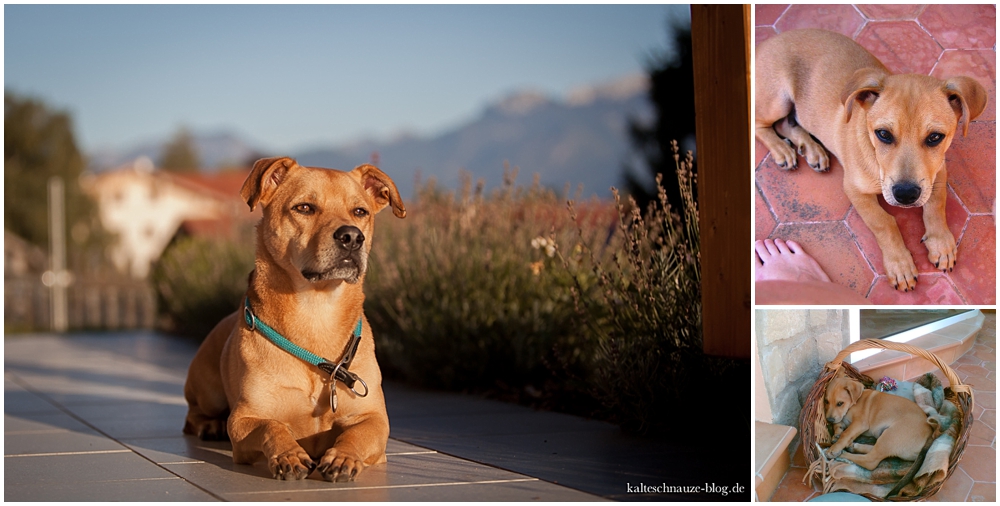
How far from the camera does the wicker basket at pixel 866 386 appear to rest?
11.3 feet

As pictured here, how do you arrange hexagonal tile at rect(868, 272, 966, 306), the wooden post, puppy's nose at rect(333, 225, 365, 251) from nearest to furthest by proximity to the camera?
1. hexagonal tile at rect(868, 272, 966, 306)
2. the wooden post
3. puppy's nose at rect(333, 225, 365, 251)

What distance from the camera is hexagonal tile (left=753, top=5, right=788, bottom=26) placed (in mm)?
3686

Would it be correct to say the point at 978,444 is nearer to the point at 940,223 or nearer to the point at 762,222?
the point at 940,223

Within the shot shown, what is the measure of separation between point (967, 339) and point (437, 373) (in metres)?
4.39

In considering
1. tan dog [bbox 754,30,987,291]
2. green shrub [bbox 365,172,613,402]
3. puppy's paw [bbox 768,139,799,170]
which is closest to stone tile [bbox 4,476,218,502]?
puppy's paw [bbox 768,139,799,170]

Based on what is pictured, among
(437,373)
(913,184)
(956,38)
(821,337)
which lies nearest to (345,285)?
(821,337)

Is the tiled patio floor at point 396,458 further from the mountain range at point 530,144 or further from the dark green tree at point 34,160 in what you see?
the dark green tree at point 34,160

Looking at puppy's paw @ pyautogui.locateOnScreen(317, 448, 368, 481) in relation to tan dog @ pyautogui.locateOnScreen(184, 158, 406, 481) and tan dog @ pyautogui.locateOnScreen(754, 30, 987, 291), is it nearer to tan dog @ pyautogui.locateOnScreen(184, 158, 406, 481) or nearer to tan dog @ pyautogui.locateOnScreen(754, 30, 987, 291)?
tan dog @ pyautogui.locateOnScreen(184, 158, 406, 481)

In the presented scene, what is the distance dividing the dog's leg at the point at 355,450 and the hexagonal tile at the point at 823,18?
7.58 feet

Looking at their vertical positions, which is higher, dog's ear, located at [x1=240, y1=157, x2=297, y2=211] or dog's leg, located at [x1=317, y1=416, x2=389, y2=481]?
dog's ear, located at [x1=240, y1=157, x2=297, y2=211]

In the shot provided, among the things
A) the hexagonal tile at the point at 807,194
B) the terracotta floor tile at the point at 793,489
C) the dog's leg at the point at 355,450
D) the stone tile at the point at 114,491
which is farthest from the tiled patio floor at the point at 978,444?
the stone tile at the point at 114,491

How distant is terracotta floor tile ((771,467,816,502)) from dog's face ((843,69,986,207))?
1.08m

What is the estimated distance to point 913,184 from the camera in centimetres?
347

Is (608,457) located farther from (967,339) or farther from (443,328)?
(443,328)
